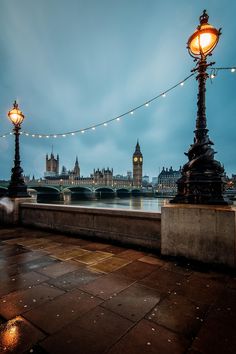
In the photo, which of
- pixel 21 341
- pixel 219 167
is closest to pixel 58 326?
pixel 21 341

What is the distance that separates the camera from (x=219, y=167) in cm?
455

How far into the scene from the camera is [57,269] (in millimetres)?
3930

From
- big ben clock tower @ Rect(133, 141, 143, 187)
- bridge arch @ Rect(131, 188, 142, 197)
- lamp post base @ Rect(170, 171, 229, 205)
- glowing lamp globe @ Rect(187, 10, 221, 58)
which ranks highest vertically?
big ben clock tower @ Rect(133, 141, 143, 187)

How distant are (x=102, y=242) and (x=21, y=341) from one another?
3779 mm

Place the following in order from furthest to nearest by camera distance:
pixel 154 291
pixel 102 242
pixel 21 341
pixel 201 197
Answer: pixel 102 242, pixel 201 197, pixel 154 291, pixel 21 341

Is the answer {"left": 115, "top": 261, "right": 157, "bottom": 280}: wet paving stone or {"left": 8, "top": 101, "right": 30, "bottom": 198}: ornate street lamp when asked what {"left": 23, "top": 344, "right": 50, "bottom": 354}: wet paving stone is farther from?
{"left": 8, "top": 101, "right": 30, "bottom": 198}: ornate street lamp

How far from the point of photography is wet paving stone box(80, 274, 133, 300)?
3.04m

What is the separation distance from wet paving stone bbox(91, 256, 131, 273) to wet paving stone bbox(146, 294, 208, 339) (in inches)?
52.2

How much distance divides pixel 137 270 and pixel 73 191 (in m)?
99.7

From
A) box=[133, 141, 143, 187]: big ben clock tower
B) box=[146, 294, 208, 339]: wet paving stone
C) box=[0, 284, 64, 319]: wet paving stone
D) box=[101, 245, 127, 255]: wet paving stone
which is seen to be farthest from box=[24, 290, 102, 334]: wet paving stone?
box=[133, 141, 143, 187]: big ben clock tower

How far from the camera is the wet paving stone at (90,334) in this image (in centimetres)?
199

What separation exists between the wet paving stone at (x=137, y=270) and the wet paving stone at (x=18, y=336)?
1737mm

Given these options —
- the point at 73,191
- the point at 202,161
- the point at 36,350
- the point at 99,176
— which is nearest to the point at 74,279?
the point at 36,350

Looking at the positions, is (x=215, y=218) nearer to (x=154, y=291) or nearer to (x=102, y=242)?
(x=154, y=291)
